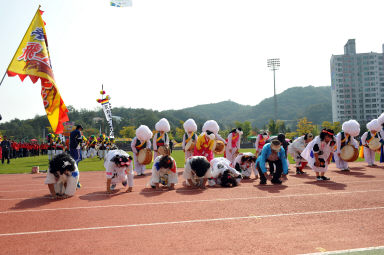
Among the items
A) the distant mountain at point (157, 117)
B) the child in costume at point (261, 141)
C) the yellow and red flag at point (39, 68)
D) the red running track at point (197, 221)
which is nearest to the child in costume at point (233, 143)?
the child in costume at point (261, 141)

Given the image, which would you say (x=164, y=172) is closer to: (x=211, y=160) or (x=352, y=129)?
(x=211, y=160)

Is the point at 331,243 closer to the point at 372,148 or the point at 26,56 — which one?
the point at 26,56

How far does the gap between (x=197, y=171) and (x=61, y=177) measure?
3614 mm

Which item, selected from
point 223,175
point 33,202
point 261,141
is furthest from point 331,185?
point 33,202

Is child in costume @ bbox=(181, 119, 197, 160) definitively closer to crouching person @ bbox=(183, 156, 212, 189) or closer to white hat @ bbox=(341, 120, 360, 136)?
crouching person @ bbox=(183, 156, 212, 189)

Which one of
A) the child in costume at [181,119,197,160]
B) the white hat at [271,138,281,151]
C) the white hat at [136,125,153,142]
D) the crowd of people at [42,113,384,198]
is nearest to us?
the crowd of people at [42,113,384,198]

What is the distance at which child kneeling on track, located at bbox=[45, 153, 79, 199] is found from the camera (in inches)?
291

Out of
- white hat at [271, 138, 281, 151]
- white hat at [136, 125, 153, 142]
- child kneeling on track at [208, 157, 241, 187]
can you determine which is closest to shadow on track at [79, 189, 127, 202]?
child kneeling on track at [208, 157, 241, 187]

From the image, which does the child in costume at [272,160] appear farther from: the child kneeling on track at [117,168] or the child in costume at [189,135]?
the child in costume at [189,135]

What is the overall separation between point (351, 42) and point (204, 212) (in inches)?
4935

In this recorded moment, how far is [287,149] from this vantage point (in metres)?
12.6

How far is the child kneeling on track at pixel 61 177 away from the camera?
7402 millimetres

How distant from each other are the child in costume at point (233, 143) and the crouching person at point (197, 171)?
4.23m

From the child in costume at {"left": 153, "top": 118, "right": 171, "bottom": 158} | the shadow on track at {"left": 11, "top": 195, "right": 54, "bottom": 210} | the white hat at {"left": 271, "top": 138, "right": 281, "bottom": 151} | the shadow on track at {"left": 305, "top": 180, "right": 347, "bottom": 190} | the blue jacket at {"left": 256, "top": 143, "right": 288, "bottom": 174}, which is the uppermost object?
the child in costume at {"left": 153, "top": 118, "right": 171, "bottom": 158}
